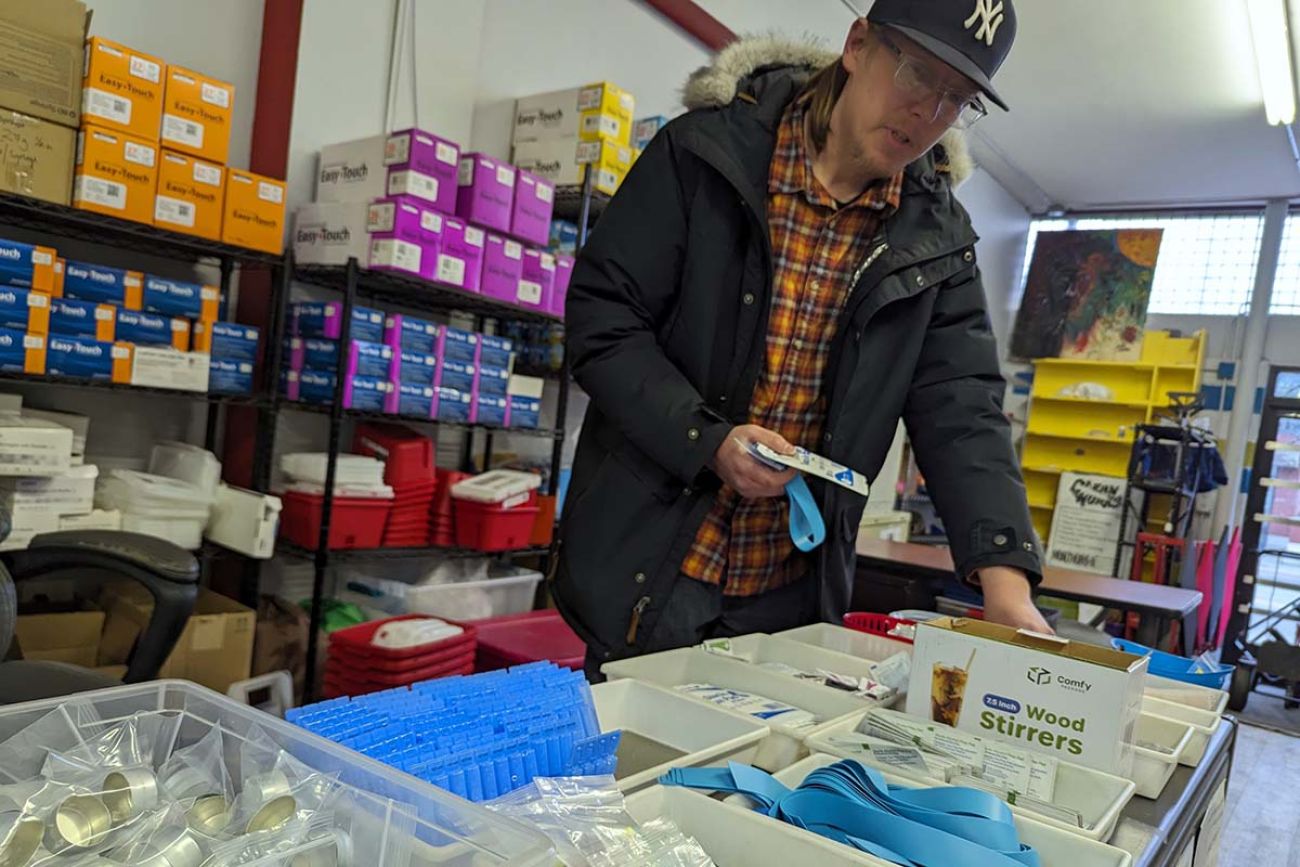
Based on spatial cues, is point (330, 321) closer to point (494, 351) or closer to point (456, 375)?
point (456, 375)

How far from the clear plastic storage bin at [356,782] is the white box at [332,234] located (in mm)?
2444

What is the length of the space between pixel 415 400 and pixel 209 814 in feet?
8.69

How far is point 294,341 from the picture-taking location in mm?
3029

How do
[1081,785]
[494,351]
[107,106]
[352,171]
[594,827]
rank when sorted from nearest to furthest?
1. [594,827]
2. [1081,785]
3. [107,106]
4. [352,171]
5. [494,351]

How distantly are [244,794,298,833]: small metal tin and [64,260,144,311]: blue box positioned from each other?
2.32m

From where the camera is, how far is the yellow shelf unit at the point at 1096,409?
8.20m

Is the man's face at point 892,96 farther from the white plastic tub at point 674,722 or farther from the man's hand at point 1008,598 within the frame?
the white plastic tub at point 674,722

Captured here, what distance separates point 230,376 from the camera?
2738mm

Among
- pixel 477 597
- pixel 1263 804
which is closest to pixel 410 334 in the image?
pixel 477 597

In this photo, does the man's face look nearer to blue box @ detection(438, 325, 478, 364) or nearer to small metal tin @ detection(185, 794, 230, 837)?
small metal tin @ detection(185, 794, 230, 837)

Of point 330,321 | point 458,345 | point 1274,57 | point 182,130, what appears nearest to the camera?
point 182,130

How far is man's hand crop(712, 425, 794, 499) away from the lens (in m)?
1.17

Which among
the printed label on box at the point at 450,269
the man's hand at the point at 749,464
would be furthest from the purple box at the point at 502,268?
the man's hand at the point at 749,464

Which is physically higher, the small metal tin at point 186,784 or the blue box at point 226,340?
the blue box at point 226,340
